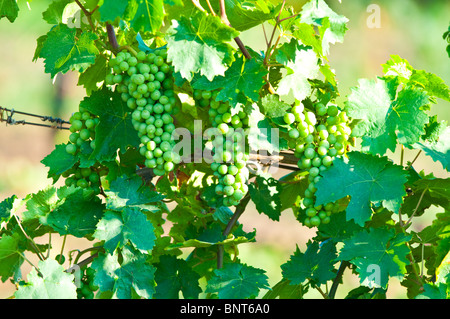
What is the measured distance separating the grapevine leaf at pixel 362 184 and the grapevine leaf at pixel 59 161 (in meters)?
0.50

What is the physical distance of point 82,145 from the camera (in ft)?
3.70

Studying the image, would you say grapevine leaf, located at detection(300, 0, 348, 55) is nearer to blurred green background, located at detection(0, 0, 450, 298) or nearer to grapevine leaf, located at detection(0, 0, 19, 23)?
grapevine leaf, located at detection(0, 0, 19, 23)

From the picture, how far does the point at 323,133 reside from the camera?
107 cm

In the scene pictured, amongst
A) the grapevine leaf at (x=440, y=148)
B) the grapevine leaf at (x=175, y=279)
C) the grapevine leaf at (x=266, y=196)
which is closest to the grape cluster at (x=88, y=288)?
the grapevine leaf at (x=175, y=279)

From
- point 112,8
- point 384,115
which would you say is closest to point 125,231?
Result: point 112,8

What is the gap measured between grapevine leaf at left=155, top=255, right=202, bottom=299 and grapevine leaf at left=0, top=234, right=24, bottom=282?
280mm

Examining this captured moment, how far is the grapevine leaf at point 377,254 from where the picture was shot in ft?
3.28

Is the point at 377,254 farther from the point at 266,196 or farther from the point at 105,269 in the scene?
the point at 105,269

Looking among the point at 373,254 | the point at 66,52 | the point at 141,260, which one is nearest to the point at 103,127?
the point at 66,52

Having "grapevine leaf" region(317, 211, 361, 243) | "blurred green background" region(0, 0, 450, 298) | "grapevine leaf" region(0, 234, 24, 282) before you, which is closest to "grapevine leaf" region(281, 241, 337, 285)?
"grapevine leaf" region(317, 211, 361, 243)

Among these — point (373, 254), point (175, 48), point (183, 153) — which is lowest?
point (373, 254)

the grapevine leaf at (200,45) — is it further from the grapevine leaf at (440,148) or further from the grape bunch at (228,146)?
the grapevine leaf at (440,148)

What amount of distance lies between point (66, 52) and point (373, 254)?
0.71 metres
